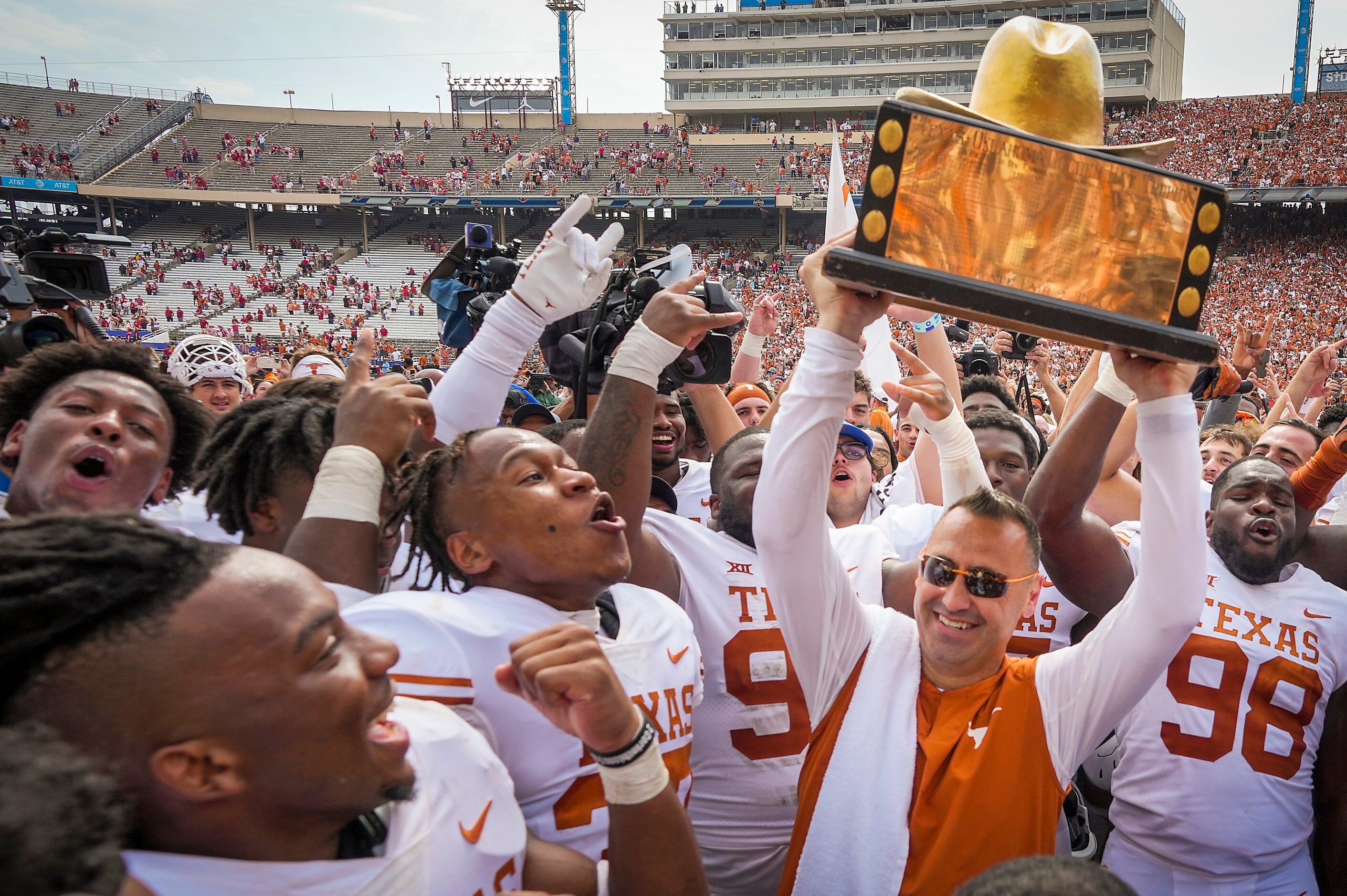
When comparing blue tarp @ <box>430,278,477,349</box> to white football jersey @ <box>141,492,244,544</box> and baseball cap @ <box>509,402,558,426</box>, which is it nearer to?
baseball cap @ <box>509,402,558,426</box>

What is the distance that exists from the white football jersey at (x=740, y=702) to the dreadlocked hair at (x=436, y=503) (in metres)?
0.77

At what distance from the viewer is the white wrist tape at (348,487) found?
1.90 m

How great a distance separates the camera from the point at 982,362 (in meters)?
4.95

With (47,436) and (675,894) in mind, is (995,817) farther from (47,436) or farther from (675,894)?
(47,436)

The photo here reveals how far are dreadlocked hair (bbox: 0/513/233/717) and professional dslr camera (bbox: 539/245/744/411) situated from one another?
151 centimetres

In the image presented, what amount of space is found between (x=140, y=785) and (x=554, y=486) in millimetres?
995

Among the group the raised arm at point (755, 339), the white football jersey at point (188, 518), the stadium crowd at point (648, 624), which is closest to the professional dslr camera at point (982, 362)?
the raised arm at point (755, 339)

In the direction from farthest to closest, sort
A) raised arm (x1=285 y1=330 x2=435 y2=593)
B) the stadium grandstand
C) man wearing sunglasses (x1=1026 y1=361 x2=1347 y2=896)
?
1. the stadium grandstand
2. man wearing sunglasses (x1=1026 y1=361 x2=1347 y2=896)
3. raised arm (x1=285 y1=330 x2=435 y2=593)

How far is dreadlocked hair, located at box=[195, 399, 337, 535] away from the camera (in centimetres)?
231

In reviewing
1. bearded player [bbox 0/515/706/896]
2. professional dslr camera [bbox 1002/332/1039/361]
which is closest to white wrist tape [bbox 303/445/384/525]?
bearded player [bbox 0/515/706/896]

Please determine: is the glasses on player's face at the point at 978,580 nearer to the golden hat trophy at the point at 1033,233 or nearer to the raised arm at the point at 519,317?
the golden hat trophy at the point at 1033,233

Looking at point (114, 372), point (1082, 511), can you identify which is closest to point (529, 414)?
point (114, 372)

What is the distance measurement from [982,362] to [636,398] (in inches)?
129

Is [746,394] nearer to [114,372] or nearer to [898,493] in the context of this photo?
[898,493]
